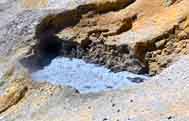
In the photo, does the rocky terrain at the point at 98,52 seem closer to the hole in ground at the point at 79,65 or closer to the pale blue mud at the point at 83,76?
the hole in ground at the point at 79,65

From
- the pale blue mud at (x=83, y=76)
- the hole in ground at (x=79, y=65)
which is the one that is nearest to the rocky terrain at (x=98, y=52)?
the hole in ground at (x=79, y=65)

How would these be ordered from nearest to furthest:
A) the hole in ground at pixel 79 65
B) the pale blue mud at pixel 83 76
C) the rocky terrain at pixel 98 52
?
the rocky terrain at pixel 98 52
the pale blue mud at pixel 83 76
the hole in ground at pixel 79 65

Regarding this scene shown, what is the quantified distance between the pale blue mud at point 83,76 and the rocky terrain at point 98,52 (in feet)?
0.88

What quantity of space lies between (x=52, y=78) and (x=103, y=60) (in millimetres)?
1928

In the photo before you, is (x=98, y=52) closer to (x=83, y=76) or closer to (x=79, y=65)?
(x=79, y=65)

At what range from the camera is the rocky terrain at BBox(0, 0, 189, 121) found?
10.6 m

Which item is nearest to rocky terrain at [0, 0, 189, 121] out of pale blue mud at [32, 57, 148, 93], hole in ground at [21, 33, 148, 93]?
hole in ground at [21, 33, 148, 93]

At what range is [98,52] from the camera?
15.2 meters

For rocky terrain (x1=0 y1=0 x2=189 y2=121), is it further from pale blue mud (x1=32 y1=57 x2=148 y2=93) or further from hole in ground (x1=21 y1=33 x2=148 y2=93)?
pale blue mud (x1=32 y1=57 x2=148 y2=93)

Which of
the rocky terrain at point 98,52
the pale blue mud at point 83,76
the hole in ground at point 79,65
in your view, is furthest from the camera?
the hole in ground at point 79,65

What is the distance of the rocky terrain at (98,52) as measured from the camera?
417 inches

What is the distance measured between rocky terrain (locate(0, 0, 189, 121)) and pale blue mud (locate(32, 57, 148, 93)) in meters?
0.27

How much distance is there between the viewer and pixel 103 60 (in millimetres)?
15008

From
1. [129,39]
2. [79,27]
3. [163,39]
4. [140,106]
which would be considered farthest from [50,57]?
[140,106]
